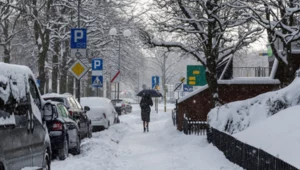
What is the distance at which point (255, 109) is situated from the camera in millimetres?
A: 15211

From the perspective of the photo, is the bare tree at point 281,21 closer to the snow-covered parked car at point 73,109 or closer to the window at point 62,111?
the snow-covered parked car at point 73,109

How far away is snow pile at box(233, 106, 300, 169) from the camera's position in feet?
30.9

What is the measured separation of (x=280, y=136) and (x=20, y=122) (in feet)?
17.5

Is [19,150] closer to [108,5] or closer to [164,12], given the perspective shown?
[164,12]

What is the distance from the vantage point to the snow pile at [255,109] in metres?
14.2

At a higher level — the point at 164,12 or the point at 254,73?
the point at 164,12

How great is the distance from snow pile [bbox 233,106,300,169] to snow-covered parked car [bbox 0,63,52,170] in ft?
12.3

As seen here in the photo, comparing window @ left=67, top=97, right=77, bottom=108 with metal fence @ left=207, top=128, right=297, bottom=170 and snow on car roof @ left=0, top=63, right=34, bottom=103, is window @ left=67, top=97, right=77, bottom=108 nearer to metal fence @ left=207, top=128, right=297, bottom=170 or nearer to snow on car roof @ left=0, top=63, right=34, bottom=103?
metal fence @ left=207, top=128, right=297, bottom=170

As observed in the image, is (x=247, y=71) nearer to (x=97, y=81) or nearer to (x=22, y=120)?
(x=97, y=81)

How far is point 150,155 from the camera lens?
16.0 m

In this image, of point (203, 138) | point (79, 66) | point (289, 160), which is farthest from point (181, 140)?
point (289, 160)

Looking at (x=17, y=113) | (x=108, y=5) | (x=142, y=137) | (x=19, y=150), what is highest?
(x=108, y=5)

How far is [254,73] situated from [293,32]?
10.3 m

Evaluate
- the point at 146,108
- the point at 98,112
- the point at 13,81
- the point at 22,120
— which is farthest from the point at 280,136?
the point at 146,108
